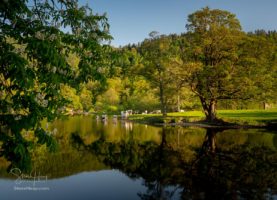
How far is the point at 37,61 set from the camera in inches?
273

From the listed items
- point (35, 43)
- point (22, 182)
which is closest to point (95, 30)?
point (35, 43)

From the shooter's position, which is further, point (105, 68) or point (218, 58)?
point (218, 58)

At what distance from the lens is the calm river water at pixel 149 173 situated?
509 inches

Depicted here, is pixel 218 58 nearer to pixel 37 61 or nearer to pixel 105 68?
pixel 105 68

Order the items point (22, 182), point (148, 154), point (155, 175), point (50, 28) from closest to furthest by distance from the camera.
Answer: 1. point (50, 28)
2. point (22, 182)
3. point (155, 175)
4. point (148, 154)

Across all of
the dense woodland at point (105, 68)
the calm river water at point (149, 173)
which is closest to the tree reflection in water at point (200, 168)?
the calm river water at point (149, 173)

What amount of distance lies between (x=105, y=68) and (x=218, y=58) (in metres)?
38.3

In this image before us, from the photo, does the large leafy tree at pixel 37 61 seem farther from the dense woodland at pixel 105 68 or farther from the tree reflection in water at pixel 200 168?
the tree reflection in water at pixel 200 168

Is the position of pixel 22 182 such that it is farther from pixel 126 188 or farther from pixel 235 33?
pixel 235 33

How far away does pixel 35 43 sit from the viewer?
20.0 feet

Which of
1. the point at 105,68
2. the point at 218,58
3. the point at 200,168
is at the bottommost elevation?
the point at 200,168

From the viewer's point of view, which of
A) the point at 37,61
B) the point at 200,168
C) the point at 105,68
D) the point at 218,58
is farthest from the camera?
the point at 218,58

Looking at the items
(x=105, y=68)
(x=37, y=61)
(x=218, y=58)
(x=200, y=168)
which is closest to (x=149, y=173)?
(x=200, y=168)

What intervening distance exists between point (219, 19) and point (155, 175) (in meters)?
33.3
